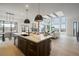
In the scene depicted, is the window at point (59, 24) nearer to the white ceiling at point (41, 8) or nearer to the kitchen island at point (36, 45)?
the white ceiling at point (41, 8)

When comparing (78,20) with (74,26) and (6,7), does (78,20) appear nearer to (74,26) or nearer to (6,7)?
(74,26)

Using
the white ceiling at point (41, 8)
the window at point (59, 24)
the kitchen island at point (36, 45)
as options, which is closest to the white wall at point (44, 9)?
the white ceiling at point (41, 8)

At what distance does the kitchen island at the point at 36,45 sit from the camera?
3023 millimetres

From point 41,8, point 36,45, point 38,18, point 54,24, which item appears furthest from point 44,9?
point 36,45

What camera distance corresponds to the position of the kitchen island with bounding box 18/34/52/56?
3.02m

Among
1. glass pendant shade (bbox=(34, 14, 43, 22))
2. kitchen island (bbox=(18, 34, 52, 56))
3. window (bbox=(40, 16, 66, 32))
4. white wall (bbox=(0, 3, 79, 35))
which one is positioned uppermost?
white wall (bbox=(0, 3, 79, 35))

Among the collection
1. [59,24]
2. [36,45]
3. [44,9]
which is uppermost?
[44,9]

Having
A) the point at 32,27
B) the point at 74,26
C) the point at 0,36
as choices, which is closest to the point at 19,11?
the point at 32,27

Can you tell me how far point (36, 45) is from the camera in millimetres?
2992

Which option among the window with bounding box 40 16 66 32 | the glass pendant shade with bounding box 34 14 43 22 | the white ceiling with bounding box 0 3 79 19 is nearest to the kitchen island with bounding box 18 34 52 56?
the window with bounding box 40 16 66 32

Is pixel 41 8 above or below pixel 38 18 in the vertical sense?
above

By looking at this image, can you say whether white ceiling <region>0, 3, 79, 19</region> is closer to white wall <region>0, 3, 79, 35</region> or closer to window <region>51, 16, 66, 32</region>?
white wall <region>0, 3, 79, 35</region>

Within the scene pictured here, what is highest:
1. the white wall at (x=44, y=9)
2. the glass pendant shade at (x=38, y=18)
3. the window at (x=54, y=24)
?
the white wall at (x=44, y=9)

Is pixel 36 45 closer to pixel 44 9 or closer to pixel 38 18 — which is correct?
pixel 38 18
